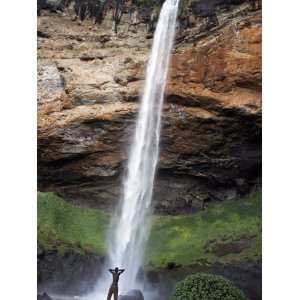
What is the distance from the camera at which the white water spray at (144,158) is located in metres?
7.66

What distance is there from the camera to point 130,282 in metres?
7.50

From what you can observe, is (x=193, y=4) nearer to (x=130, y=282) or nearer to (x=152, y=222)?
(x=152, y=222)

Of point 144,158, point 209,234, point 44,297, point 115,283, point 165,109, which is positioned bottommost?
point 44,297

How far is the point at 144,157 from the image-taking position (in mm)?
7738

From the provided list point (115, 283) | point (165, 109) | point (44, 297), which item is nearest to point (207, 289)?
point (115, 283)

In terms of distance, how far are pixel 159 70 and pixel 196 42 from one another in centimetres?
A: 53

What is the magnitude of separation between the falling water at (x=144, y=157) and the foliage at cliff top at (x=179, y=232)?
159 millimetres

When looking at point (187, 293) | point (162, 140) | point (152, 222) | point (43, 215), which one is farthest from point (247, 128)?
point (43, 215)

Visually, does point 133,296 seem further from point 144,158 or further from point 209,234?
point 144,158

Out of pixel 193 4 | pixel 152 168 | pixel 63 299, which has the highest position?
pixel 193 4

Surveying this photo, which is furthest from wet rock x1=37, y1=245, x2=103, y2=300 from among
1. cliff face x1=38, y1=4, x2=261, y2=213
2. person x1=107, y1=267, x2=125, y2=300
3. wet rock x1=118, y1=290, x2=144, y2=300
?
cliff face x1=38, y1=4, x2=261, y2=213

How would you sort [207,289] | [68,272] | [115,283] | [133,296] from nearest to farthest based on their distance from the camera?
[207,289]
[133,296]
[115,283]
[68,272]

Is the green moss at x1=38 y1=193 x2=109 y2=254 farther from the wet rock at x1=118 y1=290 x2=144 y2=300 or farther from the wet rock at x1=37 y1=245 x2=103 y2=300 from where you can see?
the wet rock at x1=118 y1=290 x2=144 y2=300

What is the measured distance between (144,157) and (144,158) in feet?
0.04
